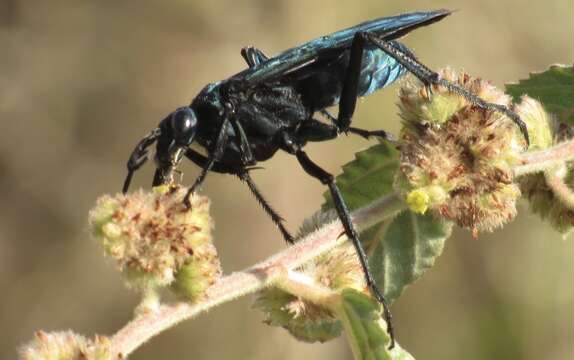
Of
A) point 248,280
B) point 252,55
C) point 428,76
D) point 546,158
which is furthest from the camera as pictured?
point 252,55

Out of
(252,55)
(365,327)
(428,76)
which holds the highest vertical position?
(252,55)

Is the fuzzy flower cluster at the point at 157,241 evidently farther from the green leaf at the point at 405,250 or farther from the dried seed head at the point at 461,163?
the green leaf at the point at 405,250

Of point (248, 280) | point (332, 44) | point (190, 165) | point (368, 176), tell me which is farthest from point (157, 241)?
point (190, 165)

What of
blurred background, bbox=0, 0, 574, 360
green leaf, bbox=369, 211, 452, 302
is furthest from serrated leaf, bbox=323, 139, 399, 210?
blurred background, bbox=0, 0, 574, 360

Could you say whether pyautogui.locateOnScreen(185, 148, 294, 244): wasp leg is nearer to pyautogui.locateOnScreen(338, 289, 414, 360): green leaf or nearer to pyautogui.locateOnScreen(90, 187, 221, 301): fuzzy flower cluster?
pyautogui.locateOnScreen(338, 289, 414, 360): green leaf

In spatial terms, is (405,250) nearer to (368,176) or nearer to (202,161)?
(368,176)

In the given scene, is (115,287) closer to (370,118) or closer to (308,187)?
(308,187)
